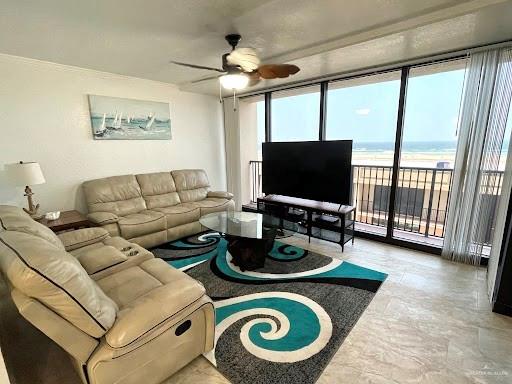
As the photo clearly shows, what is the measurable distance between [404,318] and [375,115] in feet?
11.2

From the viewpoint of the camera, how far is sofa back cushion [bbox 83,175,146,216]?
3379mm

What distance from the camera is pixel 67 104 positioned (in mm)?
3260

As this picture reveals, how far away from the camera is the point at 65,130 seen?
3.28 m

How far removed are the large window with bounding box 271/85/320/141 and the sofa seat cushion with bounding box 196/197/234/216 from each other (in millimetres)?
1613

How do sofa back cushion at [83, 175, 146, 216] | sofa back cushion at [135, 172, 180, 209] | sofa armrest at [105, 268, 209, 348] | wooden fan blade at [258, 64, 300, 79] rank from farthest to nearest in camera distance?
sofa back cushion at [135, 172, 180, 209]
sofa back cushion at [83, 175, 146, 216]
wooden fan blade at [258, 64, 300, 79]
sofa armrest at [105, 268, 209, 348]

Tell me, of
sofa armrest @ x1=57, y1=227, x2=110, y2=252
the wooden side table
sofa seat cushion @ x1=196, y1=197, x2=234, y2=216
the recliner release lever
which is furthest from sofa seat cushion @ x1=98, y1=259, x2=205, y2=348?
sofa seat cushion @ x1=196, y1=197, x2=234, y2=216

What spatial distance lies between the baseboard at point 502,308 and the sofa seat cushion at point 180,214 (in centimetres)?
342

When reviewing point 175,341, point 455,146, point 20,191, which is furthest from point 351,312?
point 20,191

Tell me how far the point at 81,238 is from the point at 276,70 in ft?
7.89

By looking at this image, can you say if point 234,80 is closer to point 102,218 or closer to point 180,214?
point 180,214

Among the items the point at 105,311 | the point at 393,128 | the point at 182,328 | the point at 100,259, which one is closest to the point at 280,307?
the point at 182,328

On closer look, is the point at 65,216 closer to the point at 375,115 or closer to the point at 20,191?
the point at 20,191

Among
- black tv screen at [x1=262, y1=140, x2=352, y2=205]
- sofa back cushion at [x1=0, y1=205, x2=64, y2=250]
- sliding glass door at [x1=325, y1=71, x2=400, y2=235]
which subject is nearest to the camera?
sofa back cushion at [x1=0, y1=205, x2=64, y2=250]

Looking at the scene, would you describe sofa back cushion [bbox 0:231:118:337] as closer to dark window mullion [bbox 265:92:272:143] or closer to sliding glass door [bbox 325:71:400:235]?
sliding glass door [bbox 325:71:400:235]
